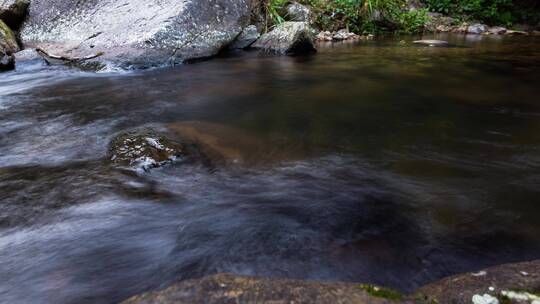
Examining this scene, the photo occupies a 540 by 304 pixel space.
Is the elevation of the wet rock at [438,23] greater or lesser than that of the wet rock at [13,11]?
lesser

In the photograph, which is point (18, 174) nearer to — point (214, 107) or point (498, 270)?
point (214, 107)

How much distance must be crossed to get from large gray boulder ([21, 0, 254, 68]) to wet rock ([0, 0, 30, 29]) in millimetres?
266

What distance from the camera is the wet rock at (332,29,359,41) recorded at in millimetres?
11227

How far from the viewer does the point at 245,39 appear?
29.5 ft

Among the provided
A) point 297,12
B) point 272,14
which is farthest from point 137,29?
point 297,12

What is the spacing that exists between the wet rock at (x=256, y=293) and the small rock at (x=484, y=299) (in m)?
0.29

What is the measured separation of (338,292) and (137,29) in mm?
6870

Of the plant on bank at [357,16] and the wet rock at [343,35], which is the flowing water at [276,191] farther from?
the plant on bank at [357,16]

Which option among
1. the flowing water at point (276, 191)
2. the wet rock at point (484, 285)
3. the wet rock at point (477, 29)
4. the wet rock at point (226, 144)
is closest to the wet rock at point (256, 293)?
the wet rock at point (484, 285)

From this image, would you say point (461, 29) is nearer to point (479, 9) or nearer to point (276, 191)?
point (479, 9)

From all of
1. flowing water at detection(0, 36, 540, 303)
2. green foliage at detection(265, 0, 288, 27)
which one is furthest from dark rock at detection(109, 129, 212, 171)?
green foliage at detection(265, 0, 288, 27)

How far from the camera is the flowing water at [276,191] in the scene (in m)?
1.81

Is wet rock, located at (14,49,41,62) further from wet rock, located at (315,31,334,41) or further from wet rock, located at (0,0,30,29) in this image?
wet rock, located at (315,31,334,41)

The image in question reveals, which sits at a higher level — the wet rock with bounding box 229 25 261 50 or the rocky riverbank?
the wet rock with bounding box 229 25 261 50
